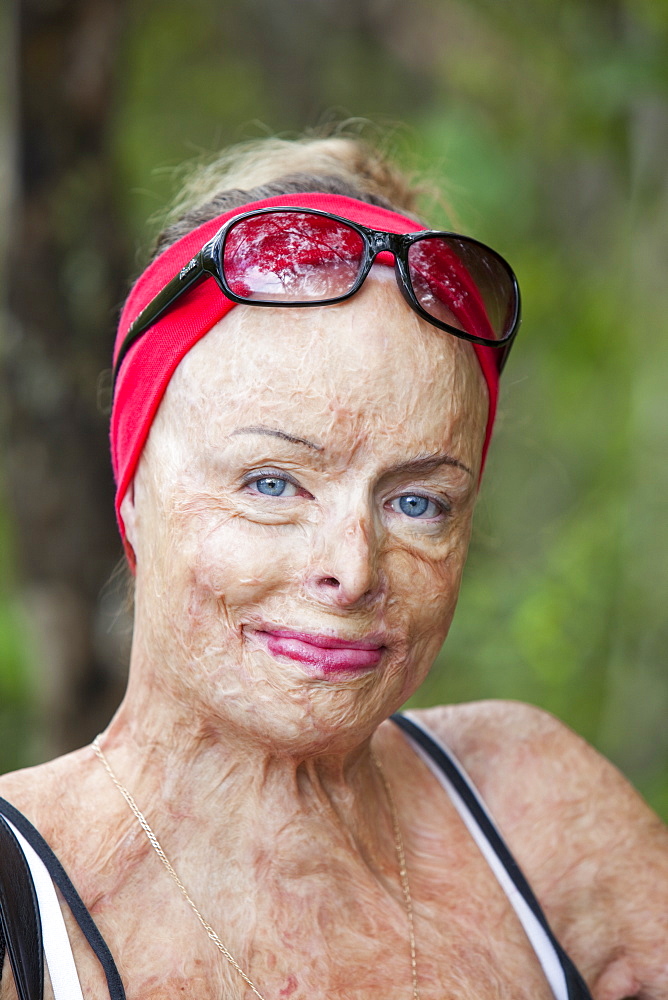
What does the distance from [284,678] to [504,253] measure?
3443 mm

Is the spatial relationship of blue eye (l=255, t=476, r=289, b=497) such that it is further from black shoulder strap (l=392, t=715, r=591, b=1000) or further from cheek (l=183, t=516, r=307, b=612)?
black shoulder strap (l=392, t=715, r=591, b=1000)

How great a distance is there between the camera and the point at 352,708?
5.23 ft

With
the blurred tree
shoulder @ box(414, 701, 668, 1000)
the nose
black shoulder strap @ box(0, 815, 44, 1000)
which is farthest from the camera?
the blurred tree

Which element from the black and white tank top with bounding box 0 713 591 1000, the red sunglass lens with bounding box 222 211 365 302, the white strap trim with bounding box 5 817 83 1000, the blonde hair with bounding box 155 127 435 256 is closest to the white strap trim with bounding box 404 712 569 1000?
the black and white tank top with bounding box 0 713 591 1000

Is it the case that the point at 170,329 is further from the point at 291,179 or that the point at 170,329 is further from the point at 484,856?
the point at 484,856

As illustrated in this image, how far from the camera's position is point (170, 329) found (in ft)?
5.54

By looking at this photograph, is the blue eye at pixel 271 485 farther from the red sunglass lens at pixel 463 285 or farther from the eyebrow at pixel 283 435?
the red sunglass lens at pixel 463 285

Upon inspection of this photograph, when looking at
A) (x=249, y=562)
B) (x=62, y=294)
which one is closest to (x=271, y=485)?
(x=249, y=562)

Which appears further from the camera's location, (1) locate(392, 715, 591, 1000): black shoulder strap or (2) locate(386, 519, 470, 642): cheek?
(1) locate(392, 715, 591, 1000): black shoulder strap

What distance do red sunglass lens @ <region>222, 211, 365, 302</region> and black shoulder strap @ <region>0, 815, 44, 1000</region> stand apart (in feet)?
2.97

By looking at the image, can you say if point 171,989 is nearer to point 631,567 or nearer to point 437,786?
point 437,786

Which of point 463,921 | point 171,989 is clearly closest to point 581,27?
point 463,921

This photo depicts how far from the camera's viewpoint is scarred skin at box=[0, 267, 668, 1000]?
156 cm

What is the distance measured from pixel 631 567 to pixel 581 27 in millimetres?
2287
